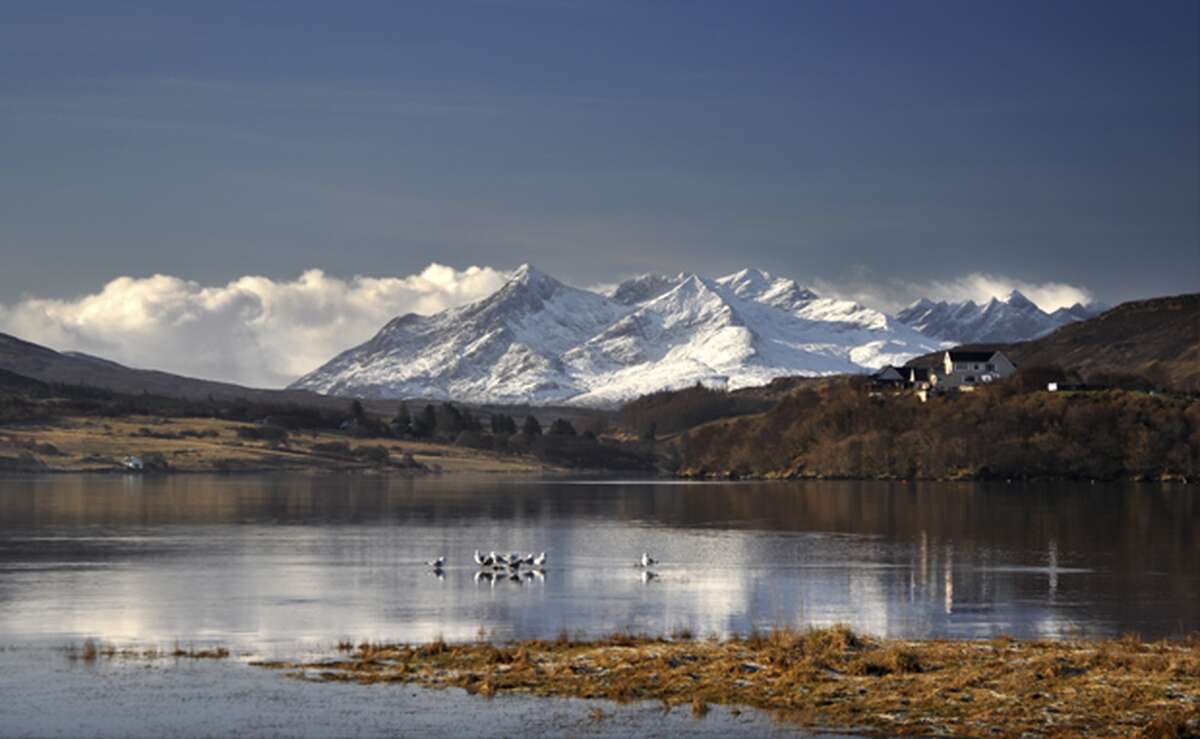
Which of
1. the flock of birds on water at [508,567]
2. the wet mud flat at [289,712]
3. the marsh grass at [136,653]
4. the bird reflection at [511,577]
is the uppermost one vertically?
the flock of birds on water at [508,567]

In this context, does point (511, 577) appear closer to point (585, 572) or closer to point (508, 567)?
point (508, 567)

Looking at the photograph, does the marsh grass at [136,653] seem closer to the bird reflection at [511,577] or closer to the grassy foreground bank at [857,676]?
the grassy foreground bank at [857,676]

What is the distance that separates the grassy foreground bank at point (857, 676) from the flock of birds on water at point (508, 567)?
29.2m

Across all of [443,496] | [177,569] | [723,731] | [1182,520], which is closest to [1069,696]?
[723,731]

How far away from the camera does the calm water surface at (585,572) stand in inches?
2260

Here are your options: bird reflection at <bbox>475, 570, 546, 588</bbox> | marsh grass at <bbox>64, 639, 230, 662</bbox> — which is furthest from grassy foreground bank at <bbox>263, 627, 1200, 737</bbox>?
bird reflection at <bbox>475, 570, 546, 588</bbox>

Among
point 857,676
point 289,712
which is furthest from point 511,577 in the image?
point 289,712

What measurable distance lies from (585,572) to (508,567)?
404 centimetres

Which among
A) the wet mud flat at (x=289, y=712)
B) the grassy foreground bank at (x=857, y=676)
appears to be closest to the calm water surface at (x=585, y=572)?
the grassy foreground bank at (x=857, y=676)

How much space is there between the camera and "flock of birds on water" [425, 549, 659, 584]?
258ft

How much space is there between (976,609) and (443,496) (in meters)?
129

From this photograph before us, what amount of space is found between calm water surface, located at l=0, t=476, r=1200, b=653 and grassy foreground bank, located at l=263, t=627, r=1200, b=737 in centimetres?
685

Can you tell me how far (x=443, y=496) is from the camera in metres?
188

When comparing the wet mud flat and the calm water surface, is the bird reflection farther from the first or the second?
the wet mud flat
